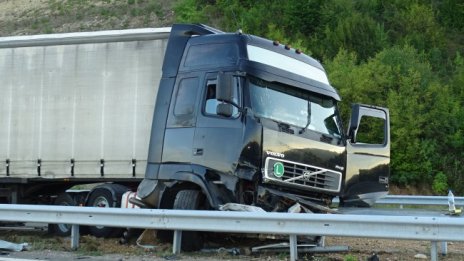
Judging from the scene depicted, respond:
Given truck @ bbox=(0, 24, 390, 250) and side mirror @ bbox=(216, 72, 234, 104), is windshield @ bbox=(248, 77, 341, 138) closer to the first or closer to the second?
truck @ bbox=(0, 24, 390, 250)

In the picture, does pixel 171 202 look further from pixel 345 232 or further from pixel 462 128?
pixel 462 128

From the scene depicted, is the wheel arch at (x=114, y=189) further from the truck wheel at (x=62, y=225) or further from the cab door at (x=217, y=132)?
the cab door at (x=217, y=132)

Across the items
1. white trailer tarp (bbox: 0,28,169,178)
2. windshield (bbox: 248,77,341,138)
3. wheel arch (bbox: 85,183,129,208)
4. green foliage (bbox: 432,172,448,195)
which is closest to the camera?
windshield (bbox: 248,77,341,138)

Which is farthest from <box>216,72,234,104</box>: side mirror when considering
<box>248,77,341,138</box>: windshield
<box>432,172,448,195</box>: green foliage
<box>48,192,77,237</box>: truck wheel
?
<box>432,172,448,195</box>: green foliage

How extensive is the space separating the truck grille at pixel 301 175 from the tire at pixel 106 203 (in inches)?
127

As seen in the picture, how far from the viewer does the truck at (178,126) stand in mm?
9359

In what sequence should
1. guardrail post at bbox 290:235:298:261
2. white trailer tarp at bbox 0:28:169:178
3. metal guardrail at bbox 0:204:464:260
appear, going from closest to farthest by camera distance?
metal guardrail at bbox 0:204:464:260 → guardrail post at bbox 290:235:298:261 → white trailer tarp at bbox 0:28:169:178

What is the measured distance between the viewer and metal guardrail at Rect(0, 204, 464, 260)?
7.58 m

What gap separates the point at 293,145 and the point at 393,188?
23973 mm

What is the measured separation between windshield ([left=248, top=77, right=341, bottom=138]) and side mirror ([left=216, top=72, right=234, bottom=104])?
0.42 metres

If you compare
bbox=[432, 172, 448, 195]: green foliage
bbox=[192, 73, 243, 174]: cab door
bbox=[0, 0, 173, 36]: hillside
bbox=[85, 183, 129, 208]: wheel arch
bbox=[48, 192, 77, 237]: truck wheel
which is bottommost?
bbox=[48, 192, 77, 237]: truck wheel

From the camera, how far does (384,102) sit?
34875mm

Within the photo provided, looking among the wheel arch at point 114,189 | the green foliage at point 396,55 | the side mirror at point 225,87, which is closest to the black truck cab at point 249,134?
the side mirror at point 225,87

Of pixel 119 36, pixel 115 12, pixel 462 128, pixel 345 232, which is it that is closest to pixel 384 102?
pixel 462 128
